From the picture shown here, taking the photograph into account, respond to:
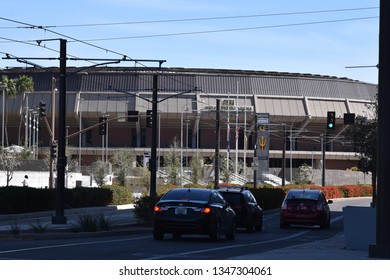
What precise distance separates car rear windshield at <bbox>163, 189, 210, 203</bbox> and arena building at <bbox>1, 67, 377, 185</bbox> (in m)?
89.3

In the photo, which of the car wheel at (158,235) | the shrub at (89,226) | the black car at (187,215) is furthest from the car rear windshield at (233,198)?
the car wheel at (158,235)

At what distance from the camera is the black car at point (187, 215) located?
26656 millimetres

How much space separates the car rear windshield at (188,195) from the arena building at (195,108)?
293 feet

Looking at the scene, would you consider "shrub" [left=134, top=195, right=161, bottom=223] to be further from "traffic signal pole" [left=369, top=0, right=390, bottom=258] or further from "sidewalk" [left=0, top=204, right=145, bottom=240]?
"traffic signal pole" [left=369, top=0, right=390, bottom=258]

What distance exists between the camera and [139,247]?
24.0m

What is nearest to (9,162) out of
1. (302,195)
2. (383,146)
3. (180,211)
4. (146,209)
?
(302,195)

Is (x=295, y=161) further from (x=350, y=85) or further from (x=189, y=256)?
(x=189, y=256)

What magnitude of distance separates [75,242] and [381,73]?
35.0 feet

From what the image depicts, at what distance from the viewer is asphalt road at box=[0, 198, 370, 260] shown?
20.2 m

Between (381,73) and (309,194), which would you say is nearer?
(381,73)

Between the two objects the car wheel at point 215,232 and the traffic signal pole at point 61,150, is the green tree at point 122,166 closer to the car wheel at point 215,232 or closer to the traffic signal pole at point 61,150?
the traffic signal pole at point 61,150

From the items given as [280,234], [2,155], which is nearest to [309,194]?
[280,234]

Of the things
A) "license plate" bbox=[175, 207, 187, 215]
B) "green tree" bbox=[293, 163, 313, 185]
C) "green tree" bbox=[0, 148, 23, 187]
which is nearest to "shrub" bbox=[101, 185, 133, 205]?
"green tree" bbox=[0, 148, 23, 187]

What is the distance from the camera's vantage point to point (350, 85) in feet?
461
